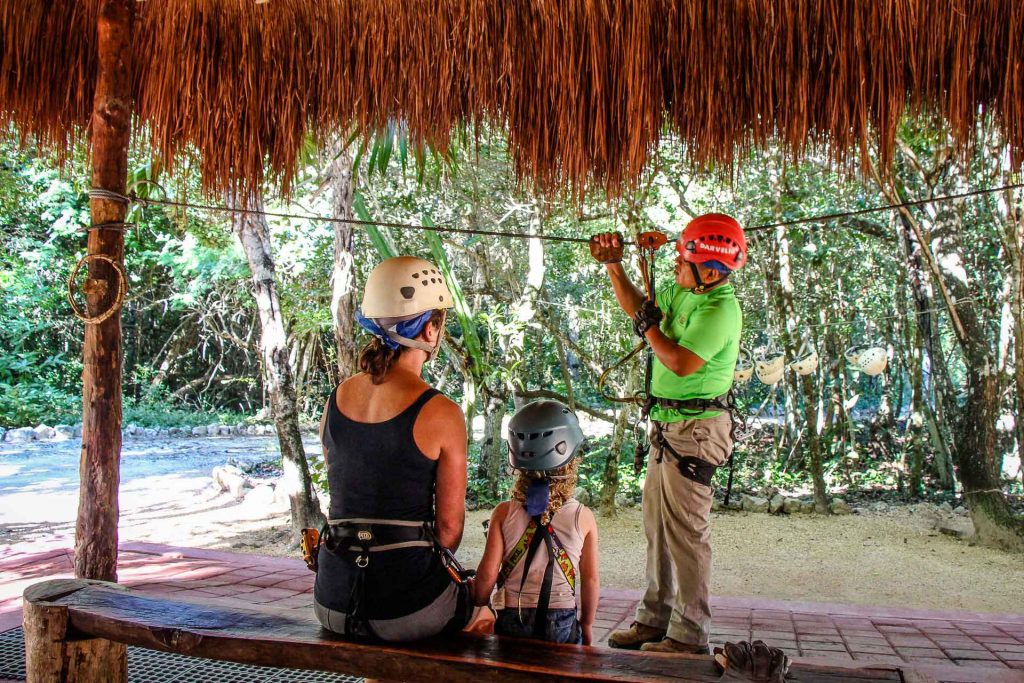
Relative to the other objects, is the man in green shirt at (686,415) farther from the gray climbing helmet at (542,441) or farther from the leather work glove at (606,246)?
the gray climbing helmet at (542,441)

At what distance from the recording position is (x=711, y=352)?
8.36 feet

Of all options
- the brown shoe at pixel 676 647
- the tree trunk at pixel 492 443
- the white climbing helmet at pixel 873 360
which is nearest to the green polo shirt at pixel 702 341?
the brown shoe at pixel 676 647

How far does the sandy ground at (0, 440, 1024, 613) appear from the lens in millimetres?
5102

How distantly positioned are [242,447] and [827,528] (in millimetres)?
8350

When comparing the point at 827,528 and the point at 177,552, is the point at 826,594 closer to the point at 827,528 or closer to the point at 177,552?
the point at 827,528

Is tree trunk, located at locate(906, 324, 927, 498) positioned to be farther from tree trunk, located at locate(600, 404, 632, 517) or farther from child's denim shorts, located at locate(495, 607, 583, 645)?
child's denim shorts, located at locate(495, 607, 583, 645)

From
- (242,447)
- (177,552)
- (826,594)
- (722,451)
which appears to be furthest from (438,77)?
(242,447)

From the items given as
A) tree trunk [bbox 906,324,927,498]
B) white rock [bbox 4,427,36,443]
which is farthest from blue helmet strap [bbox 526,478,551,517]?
white rock [bbox 4,427,36,443]

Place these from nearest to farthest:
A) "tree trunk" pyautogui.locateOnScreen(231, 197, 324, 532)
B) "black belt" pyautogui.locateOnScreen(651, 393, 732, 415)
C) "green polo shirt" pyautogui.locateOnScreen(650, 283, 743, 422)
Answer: "green polo shirt" pyautogui.locateOnScreen(650, 283, 743, 422)
"black belt" pyautogui.locateOnScreen(651, 393, 732, 415)
"tree trunk" pyautogui.locateOnScreen(231, 197, 324, 532)

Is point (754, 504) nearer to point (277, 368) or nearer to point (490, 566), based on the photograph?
point (277, 368)

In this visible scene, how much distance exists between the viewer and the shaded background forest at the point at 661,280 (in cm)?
600

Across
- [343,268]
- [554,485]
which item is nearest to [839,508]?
[343,268]

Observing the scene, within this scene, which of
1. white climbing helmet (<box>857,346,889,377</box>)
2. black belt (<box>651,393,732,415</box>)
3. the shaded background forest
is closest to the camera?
black belt (<box>651,393,732,415</box>)

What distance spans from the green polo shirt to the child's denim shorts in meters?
0.85
